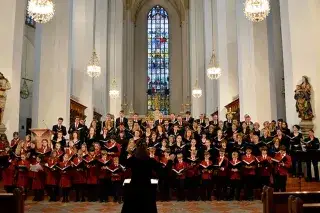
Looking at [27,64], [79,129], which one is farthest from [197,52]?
[79,129]

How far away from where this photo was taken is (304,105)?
11234 mm

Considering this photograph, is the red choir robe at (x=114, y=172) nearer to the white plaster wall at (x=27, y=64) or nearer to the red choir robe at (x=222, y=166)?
the red choir robe at (x=222, y=166)

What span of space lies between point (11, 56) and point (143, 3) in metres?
24.0

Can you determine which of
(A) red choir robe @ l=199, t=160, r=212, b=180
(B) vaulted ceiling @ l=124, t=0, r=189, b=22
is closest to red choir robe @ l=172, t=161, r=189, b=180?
(A) red choir robe @ l=199, t=160, r=212, b=180

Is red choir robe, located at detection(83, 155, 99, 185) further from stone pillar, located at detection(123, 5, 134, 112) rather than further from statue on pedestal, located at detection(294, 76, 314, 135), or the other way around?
stone pillar, located at detection(123, 5, 134, 112)

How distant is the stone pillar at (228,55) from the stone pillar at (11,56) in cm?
1041

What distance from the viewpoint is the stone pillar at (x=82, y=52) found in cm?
1905

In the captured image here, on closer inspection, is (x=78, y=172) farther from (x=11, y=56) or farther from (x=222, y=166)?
(x=11, y=56)

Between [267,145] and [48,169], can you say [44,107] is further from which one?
[267,145]

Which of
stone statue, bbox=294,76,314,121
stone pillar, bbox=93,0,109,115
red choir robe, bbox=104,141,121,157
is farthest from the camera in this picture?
stone pillar, bbox=93,0,109,115

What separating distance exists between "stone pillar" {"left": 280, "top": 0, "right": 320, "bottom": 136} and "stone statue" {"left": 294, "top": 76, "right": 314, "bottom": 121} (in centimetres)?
20

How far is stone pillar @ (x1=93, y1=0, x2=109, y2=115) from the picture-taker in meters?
23.8

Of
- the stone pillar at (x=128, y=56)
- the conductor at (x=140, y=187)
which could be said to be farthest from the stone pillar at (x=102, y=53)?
the conductor at (x=140, y=187)

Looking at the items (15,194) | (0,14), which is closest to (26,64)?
(0,14)
